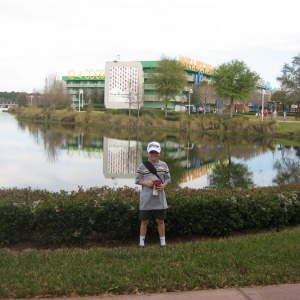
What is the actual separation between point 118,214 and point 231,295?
3.08 meters

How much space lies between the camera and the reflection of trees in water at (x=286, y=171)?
16.3 metres

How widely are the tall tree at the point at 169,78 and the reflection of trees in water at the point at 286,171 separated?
115ft

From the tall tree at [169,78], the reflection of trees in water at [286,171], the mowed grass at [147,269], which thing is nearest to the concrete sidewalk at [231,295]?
the mowed grass at [147,269]

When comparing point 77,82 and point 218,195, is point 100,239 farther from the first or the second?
point 77,82

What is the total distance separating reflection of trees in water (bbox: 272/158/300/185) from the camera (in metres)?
16.3

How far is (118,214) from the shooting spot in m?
7.11

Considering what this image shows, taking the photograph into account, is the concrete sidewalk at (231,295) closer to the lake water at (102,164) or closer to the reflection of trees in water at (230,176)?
the lake water at (102,164)

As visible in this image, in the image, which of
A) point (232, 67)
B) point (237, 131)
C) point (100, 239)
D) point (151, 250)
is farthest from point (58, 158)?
point (232, 67)

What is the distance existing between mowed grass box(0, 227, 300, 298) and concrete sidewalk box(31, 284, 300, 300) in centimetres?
11

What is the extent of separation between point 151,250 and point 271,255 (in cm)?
162

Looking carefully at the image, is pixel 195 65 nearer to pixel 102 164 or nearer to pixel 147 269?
pixel 102 164

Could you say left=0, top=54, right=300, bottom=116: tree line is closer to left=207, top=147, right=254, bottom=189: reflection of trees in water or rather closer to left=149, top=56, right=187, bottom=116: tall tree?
left=149, top=56, right=187, bottom=116: tall tree

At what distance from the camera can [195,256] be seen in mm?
5488

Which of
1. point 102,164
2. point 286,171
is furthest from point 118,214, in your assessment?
point 286,171
